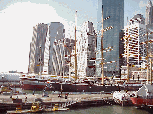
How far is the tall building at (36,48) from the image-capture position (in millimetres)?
169625

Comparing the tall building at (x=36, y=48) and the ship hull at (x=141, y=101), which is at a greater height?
the tall building at (x=36, y=48)

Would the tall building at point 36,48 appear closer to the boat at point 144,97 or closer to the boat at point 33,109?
the boat at point 33,109

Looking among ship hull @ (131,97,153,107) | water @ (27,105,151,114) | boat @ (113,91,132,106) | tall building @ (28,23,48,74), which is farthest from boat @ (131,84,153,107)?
tall building @ (28,23,48,74)

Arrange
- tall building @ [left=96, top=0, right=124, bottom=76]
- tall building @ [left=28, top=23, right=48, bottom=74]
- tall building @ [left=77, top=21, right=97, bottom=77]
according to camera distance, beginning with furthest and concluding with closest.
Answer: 1. tall building @ [left=28, top=23, right=48, bottom=74]
2. tall building @ [left=96, top=0, right=124, bottom=76]
3. tall building @ [left=77, top=21, right=97, bottom=77]

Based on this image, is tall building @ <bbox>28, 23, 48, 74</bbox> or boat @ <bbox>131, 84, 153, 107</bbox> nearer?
boat @ <bbox>131, 84, 153, 107</bbox>

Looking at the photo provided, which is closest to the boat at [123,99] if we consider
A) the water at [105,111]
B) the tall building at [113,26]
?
the water at [105,111]

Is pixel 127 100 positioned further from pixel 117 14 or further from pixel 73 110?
pixel 117 14

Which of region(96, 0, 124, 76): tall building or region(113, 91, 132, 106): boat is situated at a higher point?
region(96, 0, 124, 76): tall building

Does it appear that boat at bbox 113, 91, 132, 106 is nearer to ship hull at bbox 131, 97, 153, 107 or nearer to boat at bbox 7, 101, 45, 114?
ship hull at bbox 131, 97, 153, 107

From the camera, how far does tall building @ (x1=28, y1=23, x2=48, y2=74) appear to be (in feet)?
557

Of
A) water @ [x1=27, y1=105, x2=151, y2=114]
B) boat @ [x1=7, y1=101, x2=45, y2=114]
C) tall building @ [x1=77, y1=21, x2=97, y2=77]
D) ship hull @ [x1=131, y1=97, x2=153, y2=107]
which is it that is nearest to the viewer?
boat @ [x1=7, y1=101, x2=45, y2=114]

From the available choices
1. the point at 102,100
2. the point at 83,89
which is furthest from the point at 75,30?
the point at 102,100

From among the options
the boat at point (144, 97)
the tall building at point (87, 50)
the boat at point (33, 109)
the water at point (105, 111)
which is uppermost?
the tall building at point (87, 50)

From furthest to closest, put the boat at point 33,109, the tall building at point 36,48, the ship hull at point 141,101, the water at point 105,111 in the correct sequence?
the tall building at point 36,48 < the ship hull at point 141,101 < the water at point 105,111 < the boat at point 33,109
